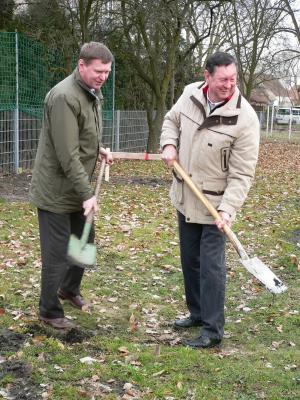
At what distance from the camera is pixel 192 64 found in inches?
909

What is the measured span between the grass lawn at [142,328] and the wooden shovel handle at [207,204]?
0.76 m

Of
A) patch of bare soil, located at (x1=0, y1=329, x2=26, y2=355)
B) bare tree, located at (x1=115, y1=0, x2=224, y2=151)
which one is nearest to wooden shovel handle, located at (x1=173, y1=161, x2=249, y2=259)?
patch of bare soil, located at (x1=0, y1=329, x2=26, y2=355)

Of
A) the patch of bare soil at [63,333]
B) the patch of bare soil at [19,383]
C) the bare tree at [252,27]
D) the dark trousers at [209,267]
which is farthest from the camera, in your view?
the bare tree at [252,27]

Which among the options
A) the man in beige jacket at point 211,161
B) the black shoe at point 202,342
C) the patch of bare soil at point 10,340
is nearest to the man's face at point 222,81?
the man in beige jacket at point 211,161

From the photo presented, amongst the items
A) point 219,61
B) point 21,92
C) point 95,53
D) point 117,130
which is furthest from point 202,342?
point 117,130

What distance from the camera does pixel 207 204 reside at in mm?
4043

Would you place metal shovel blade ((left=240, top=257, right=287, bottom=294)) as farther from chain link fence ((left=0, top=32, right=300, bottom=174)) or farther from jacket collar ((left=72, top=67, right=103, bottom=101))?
chain link fence ((left=0, top=32, right=300, bottom=174))

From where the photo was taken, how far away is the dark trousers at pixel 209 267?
4145 millimetres

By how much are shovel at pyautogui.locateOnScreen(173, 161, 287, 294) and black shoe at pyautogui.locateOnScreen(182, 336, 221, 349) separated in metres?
0.54

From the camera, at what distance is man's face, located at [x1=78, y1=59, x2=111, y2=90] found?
155 inches

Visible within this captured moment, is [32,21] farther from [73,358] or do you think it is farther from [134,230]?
[73,358]

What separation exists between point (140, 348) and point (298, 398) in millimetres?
1146

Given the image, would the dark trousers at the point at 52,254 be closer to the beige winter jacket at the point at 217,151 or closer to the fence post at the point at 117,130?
the beige winter jacket at the point at 217,151

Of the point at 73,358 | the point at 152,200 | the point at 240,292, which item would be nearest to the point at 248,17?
the point at 152,200
